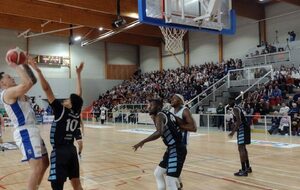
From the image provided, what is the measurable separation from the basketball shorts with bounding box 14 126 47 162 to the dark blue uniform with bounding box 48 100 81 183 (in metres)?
0.26

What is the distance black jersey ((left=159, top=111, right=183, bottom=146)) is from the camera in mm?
4352

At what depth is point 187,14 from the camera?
32.2 ft

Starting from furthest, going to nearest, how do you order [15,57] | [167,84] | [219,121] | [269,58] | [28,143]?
[167,84] < [269,58] < [219,121] < [28,143] < [15,57]

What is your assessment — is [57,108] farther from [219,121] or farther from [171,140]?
[219,121]

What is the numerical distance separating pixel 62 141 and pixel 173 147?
1.41 m

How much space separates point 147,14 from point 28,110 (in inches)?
233

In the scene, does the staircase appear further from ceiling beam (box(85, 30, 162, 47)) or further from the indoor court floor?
ceiling beam (box(85, 30, 162, 47))

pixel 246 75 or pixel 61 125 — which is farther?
pixel 246 75

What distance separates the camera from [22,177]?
24.3 ft

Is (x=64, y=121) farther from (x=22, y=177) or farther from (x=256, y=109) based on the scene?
(x=256, y=109)

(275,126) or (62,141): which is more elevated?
(62,141)

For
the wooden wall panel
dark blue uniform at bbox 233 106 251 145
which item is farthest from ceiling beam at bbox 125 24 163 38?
dark blue uniform at bbox 233 106 251 145

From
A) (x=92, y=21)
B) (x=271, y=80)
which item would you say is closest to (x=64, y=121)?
(x=271, y=80)

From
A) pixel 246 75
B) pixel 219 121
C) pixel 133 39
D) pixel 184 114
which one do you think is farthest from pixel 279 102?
pixel 133 39
